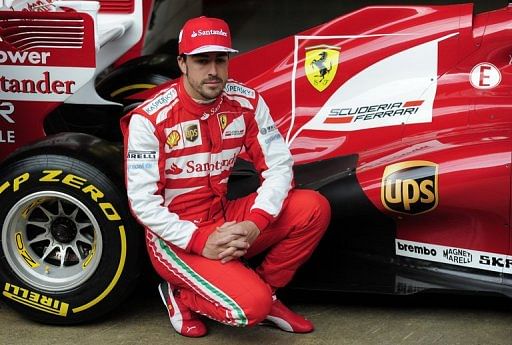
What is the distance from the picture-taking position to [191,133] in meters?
3.89

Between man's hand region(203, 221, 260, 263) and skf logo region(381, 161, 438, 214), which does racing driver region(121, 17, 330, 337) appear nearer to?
man's hand region(203, 221, 260, 263)

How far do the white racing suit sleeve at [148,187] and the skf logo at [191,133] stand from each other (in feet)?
0.43

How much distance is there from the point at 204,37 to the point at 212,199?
67 centimetres

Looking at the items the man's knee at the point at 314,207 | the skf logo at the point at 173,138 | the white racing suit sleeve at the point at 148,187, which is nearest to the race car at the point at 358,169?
the man's knee at the point at 314,207

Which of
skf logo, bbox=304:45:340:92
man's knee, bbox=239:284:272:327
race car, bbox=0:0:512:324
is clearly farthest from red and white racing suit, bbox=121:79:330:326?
skf logo, bbox=304:45:340:92

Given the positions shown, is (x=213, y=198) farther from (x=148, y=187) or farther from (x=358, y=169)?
(x=358, y=169)

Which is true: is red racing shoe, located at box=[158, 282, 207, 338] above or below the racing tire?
below

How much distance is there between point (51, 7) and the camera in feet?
17.1

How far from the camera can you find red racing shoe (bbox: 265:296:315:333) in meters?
4.04

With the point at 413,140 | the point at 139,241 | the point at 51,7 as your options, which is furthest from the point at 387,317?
the point at 51,7

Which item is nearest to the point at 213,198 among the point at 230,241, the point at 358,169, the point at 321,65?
the point at 230,241

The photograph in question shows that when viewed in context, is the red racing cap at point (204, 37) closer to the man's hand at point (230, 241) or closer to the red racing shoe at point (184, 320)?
the man's hand at point (230, 241)

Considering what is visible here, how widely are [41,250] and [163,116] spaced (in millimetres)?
866

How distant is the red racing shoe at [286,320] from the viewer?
404 centimetres
